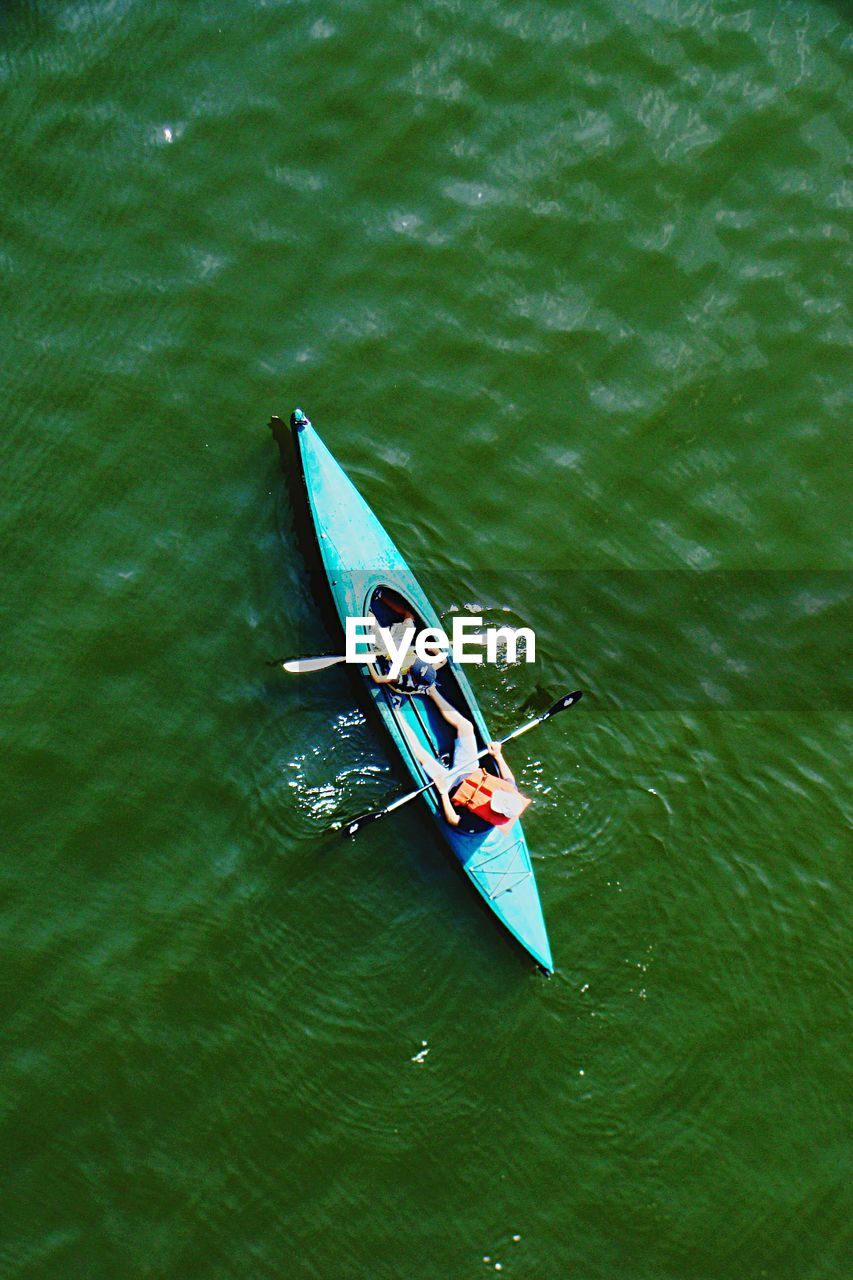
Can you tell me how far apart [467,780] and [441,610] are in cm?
159

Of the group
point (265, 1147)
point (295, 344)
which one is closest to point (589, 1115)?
point (265, 1147)

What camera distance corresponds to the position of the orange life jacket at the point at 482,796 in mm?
10492

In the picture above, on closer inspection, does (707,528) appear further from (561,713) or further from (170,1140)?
(170,1140)

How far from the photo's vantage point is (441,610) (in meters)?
11.2

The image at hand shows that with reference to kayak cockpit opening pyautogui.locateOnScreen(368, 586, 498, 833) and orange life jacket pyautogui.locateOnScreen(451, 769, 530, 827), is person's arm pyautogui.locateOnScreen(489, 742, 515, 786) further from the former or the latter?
orange life jacket pyautogui.locateOnScreen(451, 769, 530, 827)

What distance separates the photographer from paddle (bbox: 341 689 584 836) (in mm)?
10680

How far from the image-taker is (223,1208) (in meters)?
10.6

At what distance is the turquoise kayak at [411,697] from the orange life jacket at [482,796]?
0.99 feet

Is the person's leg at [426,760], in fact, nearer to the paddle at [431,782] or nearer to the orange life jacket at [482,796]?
the paddle at [431,782]

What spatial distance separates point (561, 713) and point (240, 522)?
3.26 meters

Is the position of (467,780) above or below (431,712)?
below

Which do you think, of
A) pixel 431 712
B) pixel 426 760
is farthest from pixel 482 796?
pixel 431 712

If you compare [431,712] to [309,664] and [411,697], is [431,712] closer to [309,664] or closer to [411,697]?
[411,697]

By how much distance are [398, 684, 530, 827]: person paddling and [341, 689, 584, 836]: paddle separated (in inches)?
4.4
